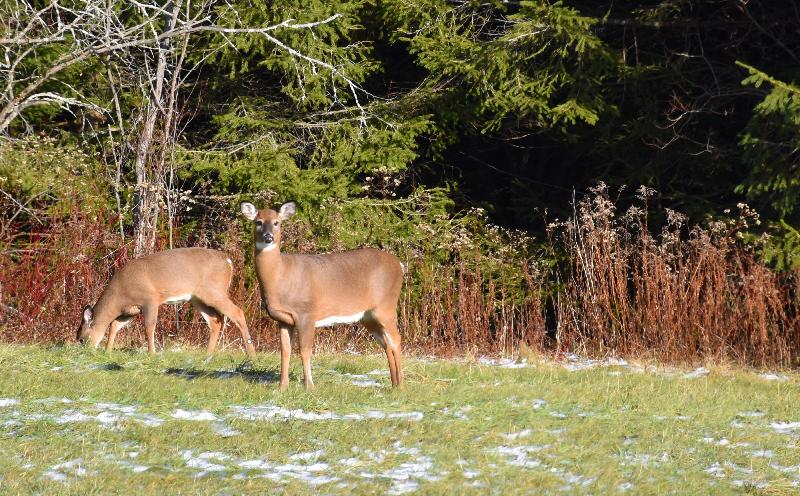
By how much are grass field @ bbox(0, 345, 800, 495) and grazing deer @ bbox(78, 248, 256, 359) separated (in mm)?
2270

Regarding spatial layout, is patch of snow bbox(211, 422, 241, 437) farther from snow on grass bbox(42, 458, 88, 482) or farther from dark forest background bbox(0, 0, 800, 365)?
dark forest background bbox(0, 0, 800, 365)

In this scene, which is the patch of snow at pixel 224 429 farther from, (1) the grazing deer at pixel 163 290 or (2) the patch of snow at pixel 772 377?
(2) the patch of snow at pixel 772 377

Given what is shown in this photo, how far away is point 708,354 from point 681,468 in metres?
5.43

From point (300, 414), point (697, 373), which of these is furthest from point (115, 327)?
point (697, 373)

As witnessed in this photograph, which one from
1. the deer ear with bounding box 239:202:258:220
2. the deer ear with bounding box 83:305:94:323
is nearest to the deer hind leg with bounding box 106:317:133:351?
the deer ear with bounding box 83:305:94:323

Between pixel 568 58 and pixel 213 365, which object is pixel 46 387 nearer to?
pixel 213 365

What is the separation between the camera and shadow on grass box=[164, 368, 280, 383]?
8570 millimetres

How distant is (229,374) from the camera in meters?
8.76

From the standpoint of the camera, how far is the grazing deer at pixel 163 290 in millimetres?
11555

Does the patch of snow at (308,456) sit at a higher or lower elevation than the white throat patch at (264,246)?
lower

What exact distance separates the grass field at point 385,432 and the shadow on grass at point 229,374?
2cm

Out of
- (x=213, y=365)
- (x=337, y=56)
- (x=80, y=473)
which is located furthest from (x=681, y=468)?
(x=337, y=56)

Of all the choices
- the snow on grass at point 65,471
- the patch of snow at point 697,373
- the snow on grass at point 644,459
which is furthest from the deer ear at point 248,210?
the patch of snow at point 697,373

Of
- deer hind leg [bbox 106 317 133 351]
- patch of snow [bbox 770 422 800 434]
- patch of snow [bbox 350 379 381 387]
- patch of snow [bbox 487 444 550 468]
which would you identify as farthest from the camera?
deer hind leg [bbox 106 317 133 351]
